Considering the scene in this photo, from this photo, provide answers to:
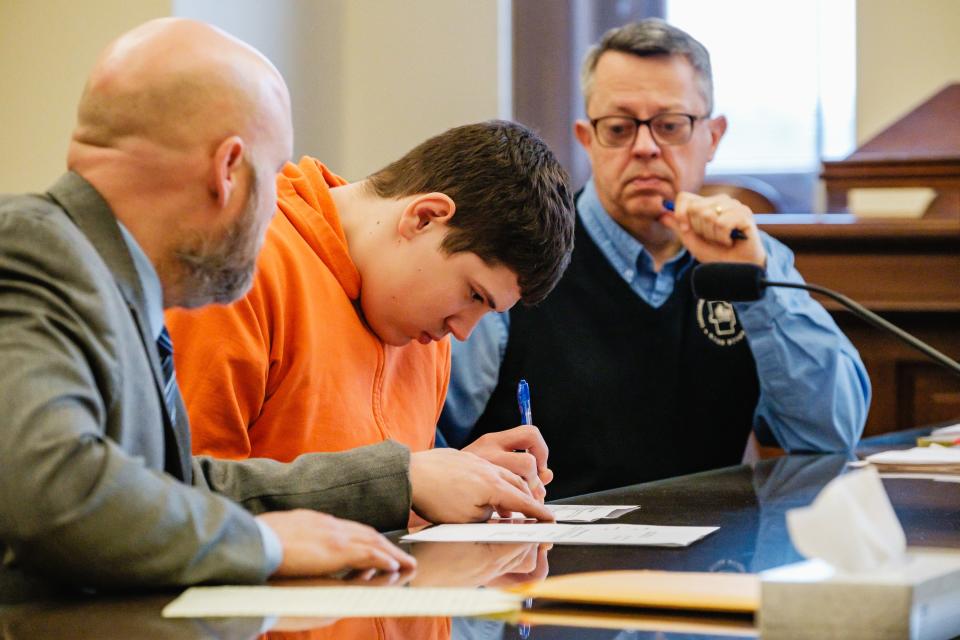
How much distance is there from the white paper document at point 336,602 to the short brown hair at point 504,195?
2.23 ft

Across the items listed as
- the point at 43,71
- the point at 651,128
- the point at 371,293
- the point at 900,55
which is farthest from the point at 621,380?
the point at 900,55

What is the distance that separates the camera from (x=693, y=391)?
2457 mm

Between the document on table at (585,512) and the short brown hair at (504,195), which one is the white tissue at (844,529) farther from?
the short brown hair at (504,195)

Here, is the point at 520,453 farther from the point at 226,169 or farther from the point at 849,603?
the point at 849,603

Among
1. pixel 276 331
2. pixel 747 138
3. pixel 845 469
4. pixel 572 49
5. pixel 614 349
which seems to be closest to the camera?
pixel 276 331

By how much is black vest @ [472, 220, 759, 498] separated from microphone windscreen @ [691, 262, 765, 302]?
94 cm

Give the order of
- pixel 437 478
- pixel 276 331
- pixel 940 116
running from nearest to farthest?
1. pixel 437 478
2. pixel 276 331
3. pixel 940 116

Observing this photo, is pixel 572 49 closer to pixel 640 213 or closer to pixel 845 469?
pixel 640 213


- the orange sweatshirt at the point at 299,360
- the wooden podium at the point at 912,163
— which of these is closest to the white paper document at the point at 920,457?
the orange sweatshirt at the point at 299,360

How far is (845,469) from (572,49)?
296 cm

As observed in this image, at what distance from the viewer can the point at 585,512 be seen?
1462mm

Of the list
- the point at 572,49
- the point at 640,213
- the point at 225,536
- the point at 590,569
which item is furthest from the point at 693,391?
the point at 572,49

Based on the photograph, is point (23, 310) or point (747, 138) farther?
point (747, 138)

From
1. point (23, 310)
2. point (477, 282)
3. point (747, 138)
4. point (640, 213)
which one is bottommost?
point (747, 138)
